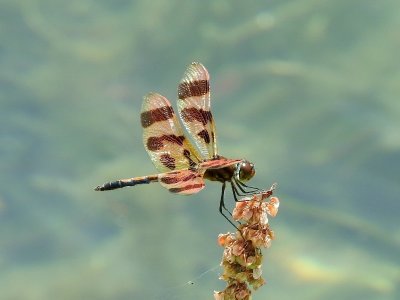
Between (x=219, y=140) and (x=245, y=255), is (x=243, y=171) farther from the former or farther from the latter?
(x=219, y=140)

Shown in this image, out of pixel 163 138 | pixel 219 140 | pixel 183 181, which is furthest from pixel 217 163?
pixel 219 140

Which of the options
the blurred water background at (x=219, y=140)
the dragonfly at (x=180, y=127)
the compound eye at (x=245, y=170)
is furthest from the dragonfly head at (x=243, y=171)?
the blurred water background at (x=219, y=140)

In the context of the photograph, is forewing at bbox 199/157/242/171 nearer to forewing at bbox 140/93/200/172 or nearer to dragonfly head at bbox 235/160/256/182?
dragonfly head at bbox 235/160/256/182

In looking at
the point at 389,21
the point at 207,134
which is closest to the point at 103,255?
the point at 207,134

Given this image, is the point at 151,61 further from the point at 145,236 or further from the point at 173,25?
the point at 145,236

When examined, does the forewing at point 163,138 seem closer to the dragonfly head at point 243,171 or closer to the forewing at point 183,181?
the forewing at point 183,181

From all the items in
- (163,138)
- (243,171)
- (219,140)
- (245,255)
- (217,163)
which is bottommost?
(245,255)
